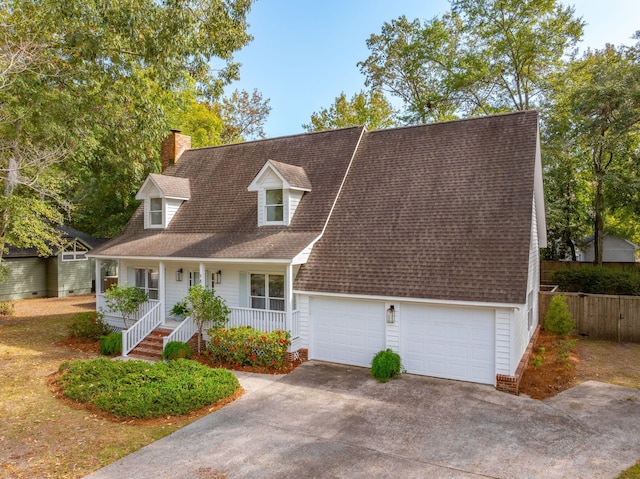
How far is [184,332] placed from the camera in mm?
14281

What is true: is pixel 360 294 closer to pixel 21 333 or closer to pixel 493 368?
pixel 493 368

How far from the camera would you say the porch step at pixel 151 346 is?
13962mm

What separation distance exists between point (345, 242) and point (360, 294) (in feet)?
7.19

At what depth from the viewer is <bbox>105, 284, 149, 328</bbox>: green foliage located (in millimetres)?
15375

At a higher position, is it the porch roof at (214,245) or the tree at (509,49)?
the tree at (509,49)

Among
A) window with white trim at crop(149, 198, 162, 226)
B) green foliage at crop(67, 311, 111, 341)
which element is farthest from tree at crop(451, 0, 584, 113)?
green foliage at crop(67, 311, 111, 341)

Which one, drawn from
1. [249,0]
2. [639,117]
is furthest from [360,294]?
[639,117]

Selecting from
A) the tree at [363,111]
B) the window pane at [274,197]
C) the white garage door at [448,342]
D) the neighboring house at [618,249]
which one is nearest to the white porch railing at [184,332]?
the window pane at [274,197]

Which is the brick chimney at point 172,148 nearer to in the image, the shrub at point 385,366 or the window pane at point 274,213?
the window pane at point 274,213

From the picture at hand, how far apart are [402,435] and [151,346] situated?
378 inches

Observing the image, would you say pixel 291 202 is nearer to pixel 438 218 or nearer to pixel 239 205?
pixel 239 205

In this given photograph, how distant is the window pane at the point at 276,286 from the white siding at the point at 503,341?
22.6 ft

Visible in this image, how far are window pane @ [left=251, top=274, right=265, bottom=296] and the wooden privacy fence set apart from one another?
11709 millimetres

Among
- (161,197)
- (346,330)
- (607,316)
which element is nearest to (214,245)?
(161,197)
